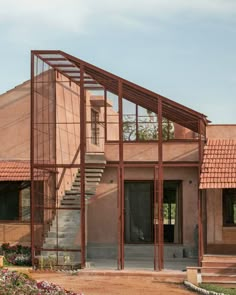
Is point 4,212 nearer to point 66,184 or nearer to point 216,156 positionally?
point 66,184

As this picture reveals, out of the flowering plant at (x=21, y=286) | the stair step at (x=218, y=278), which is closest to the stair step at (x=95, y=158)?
the stair step at (x=218, y=278)

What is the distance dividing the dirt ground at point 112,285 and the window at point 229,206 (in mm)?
4485

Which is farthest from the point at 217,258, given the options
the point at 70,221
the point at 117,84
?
the point at 117,84

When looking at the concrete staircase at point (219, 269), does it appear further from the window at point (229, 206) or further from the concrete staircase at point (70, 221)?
the concrete staircase at point (70, 221)

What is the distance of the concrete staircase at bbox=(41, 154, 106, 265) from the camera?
970 inches

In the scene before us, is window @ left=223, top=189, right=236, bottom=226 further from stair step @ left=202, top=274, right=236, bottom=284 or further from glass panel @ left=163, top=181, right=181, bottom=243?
stair step @ left=202, top=274, right=236, bottom=284

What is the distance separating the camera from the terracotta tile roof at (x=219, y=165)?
927 inches

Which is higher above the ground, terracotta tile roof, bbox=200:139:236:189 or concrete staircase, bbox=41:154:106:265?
terracotta tile roof, bbox=200:139:236:189

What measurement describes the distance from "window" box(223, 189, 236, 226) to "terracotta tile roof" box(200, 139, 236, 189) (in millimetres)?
1608

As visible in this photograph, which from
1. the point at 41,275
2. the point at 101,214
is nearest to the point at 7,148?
the point at 101,214

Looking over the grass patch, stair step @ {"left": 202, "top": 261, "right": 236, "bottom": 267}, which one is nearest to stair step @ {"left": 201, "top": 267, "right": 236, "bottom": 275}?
stair step @ {"left": 202, "top": 261, "right": 236, "bottom": 267}

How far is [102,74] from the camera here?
80.5 ft

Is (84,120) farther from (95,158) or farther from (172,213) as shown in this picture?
(172,213)

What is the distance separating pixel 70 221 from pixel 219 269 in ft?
19.5
